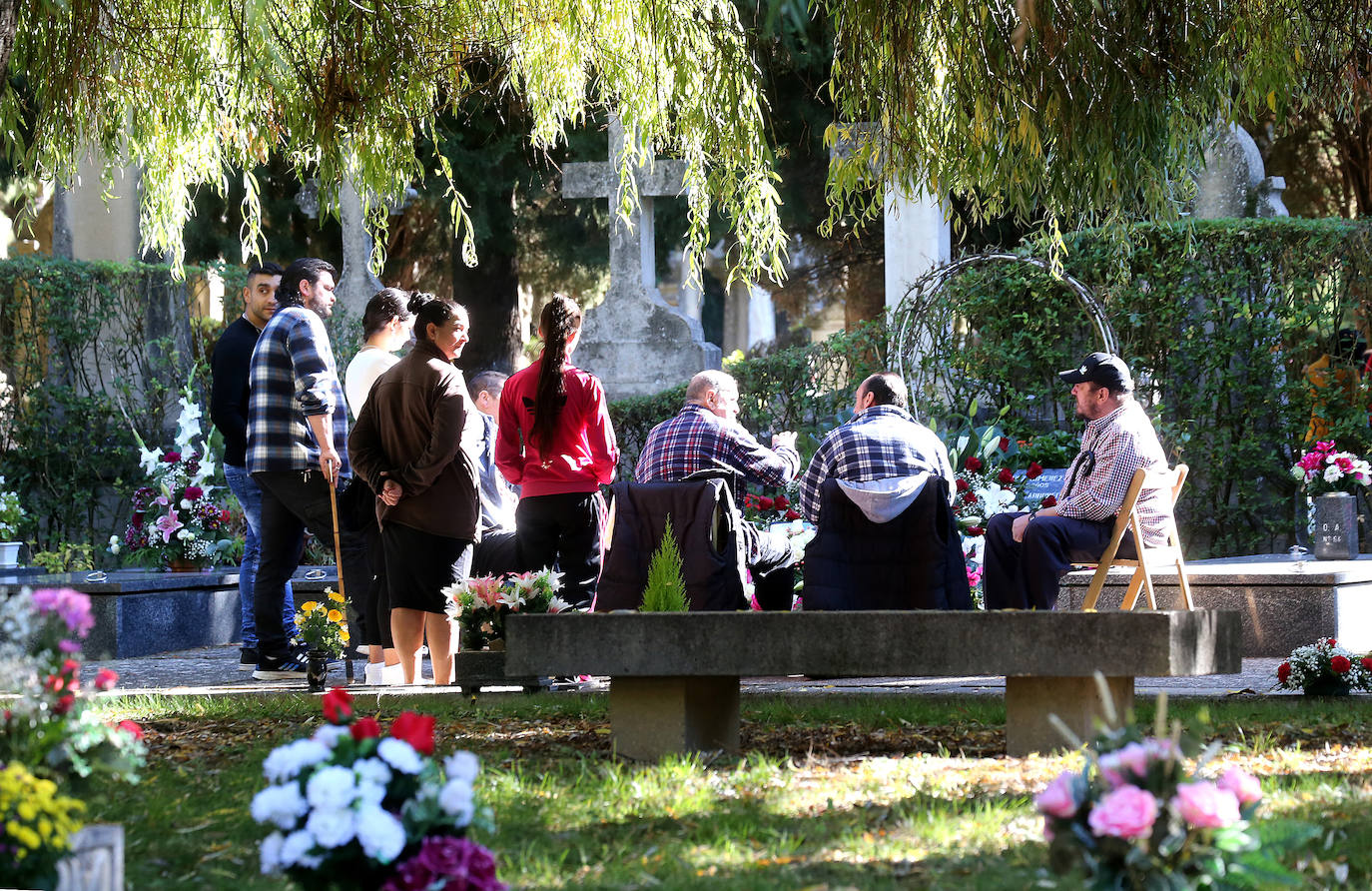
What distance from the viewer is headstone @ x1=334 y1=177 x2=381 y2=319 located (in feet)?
45.5

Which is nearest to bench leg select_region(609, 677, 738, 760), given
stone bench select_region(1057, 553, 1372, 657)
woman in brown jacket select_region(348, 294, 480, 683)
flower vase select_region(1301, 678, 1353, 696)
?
woman in brown jacket select_region(348, 294, 480, 683)

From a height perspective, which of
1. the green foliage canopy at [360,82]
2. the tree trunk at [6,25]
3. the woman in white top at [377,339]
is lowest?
the woman in white top at [377,339]

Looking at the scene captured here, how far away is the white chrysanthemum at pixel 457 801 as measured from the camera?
2854mm

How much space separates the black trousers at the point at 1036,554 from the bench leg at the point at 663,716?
8.08ft

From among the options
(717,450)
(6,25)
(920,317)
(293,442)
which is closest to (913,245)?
(920,317)

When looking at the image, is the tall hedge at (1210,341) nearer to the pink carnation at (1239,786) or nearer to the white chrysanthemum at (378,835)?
the pink carnation at (1239,786)

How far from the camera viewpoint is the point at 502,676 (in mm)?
6418

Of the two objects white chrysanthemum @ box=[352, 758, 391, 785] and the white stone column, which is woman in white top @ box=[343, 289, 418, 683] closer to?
white chrysanthemum @ box=[352, 758, 391, 785]

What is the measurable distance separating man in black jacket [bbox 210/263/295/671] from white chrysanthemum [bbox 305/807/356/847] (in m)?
4.77

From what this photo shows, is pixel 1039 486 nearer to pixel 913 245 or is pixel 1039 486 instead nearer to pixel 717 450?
pixel 717 450

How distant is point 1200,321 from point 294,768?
9.10 m

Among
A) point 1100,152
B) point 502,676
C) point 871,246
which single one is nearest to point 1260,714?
point 1100,152

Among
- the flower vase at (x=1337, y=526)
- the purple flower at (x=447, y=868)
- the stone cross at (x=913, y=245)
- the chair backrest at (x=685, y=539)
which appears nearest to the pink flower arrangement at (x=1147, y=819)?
the purple flower at (x=447, y=868)

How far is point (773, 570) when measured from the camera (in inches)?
Result: 303
